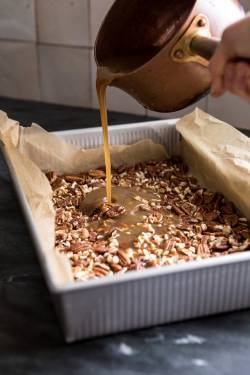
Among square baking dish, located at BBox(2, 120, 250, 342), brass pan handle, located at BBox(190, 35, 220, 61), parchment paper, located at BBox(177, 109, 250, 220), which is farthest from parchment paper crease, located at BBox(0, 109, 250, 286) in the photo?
brass pan handle, located at BBox(190, 35, 220, 61)

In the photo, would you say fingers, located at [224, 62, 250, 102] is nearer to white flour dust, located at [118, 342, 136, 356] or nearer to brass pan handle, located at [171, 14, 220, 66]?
brass pan handle, located at [171, 14, 220, 66]

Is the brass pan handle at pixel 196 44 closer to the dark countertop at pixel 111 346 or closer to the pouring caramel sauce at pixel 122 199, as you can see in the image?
the pouring caramel sauce at pixel 122 199

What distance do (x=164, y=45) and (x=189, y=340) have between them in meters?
0.30

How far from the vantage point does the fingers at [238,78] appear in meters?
0.51

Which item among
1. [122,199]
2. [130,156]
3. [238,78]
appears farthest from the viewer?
[130,156]

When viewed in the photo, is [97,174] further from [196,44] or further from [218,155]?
[196,44]

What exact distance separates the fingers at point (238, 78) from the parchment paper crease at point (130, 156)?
0.27m

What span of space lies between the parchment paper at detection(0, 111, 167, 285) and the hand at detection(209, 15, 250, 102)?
27 centimetres

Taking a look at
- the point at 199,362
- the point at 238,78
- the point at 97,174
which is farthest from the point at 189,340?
the point at 97,174

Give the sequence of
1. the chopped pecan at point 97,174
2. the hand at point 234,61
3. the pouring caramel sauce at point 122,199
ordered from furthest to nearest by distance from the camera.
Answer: the chopped pecan at point 97,174 → the pouring caramel sauce at point 122,199 → the hand at point 234,61

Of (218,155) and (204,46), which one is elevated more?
(204,46)

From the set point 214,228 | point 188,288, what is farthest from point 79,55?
point 188,288

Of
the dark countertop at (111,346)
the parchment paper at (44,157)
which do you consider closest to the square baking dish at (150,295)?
the dark countertop at (111,346)

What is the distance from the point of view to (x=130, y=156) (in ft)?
3.16
